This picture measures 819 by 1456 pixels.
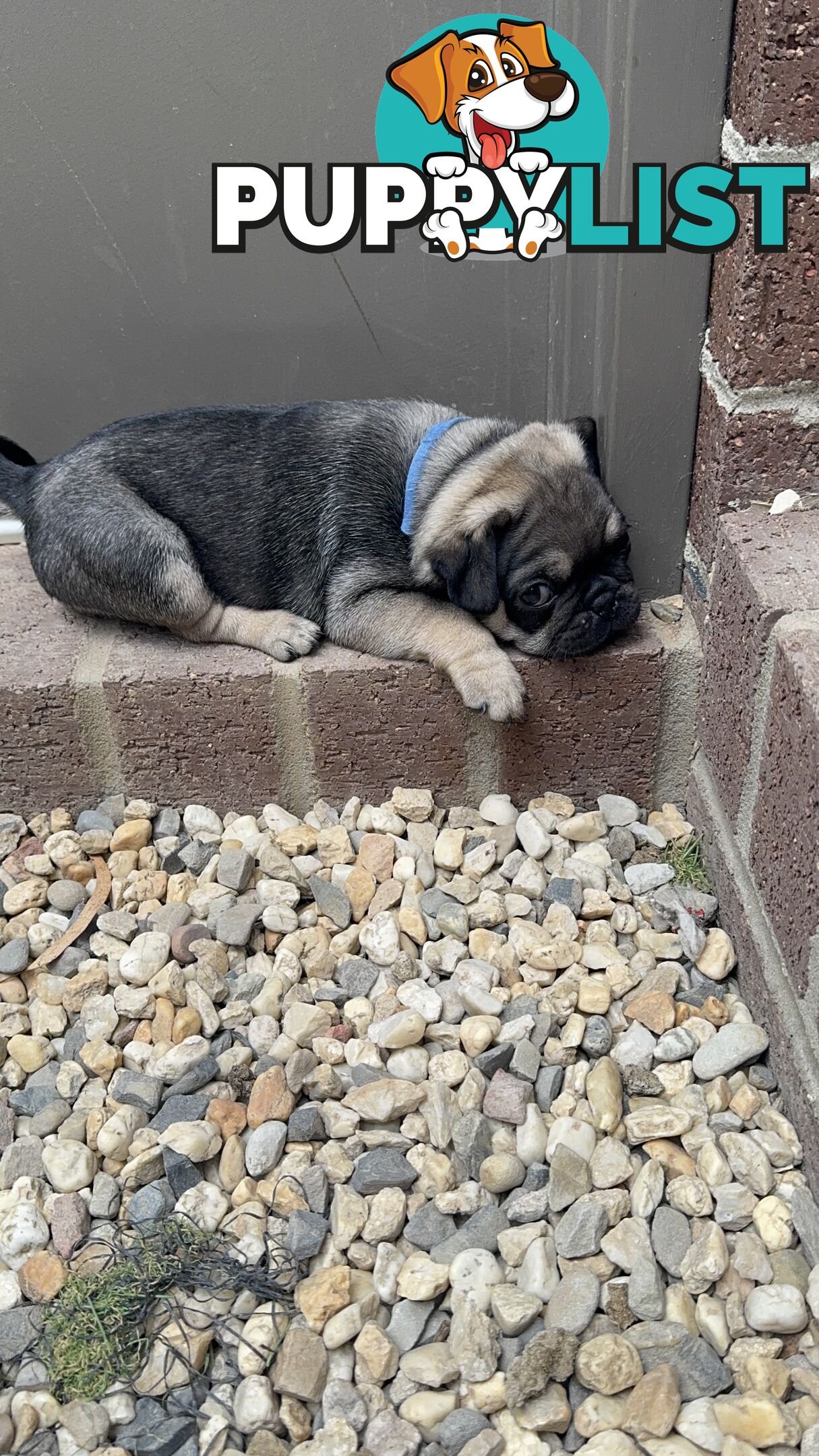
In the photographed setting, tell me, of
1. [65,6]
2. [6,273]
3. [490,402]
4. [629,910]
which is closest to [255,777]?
[629,910]

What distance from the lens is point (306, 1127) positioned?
8.07 ft

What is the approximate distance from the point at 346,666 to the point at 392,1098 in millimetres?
1217

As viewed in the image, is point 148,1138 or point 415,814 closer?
point 148,1138

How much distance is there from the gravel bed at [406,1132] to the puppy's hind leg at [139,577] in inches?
21.1

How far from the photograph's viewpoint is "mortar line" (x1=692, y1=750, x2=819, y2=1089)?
2.44 meters

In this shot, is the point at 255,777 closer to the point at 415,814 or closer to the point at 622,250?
the point at 415,814

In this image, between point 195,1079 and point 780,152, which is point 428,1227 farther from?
point 780,152

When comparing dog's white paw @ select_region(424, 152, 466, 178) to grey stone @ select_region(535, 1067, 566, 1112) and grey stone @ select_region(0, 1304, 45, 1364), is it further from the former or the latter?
grey stone @ select_region(0, 1304, 45, 1364)

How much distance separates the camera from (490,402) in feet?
11.7

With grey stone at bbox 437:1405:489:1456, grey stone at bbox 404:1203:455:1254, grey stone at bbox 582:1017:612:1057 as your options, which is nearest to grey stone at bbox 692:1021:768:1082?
grey stone at bbox 582:1017:612:1057

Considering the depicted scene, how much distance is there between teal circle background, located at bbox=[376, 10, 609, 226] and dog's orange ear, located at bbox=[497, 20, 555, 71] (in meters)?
0.01

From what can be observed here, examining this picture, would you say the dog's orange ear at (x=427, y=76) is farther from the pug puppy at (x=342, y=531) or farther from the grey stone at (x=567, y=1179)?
the grey stone at (x=567, y=1179)

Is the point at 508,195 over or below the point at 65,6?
below

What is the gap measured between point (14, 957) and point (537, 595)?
1655 mm
